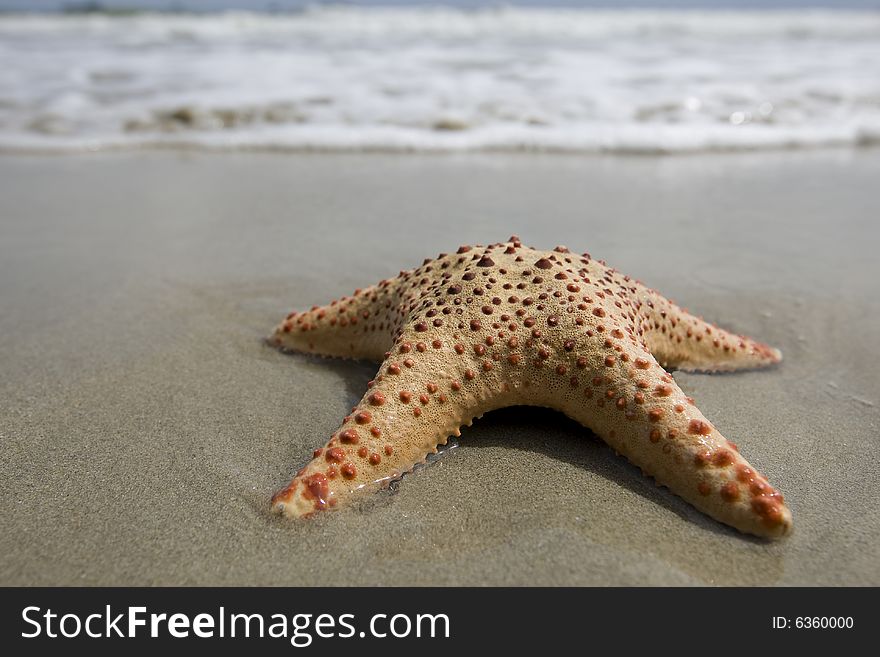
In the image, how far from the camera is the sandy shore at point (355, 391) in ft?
7.51

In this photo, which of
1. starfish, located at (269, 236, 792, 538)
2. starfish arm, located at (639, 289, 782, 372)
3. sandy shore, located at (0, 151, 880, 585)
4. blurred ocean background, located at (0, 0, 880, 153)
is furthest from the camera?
blurred ocean background, located at (0, 0, 880, 153)

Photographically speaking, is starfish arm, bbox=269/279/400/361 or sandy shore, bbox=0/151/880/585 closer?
sandy shore, bbox=0/151/880/585

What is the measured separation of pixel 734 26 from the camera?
2533 centimetres

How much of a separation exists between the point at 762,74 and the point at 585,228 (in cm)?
797

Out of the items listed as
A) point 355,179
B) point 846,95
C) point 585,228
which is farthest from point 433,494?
point 846,95

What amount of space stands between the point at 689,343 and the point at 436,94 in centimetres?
749

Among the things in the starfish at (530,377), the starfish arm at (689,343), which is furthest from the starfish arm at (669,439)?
the starfish arm at (689,343)

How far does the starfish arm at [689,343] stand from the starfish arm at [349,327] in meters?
1.03

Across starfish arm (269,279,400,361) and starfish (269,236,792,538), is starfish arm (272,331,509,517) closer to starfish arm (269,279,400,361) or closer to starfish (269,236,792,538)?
starfish (269,236,792,538)

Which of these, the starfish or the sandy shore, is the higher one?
the starfish

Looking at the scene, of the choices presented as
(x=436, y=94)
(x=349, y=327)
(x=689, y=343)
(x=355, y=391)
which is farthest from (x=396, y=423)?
(x=436, y=94)

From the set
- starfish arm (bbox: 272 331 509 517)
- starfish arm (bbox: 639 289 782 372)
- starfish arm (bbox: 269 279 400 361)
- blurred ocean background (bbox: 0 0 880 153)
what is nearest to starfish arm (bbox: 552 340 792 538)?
starfish arm (bbox: 272 331 509 517)

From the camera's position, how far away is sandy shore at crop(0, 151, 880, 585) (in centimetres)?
229

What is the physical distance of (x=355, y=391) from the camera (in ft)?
10.8
